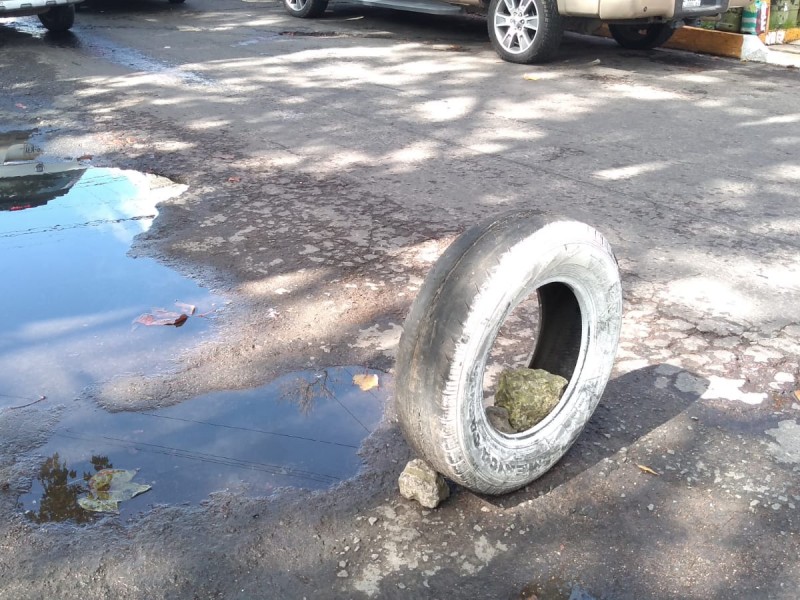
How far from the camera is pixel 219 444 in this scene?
2.85 m

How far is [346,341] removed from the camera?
348 centimetres

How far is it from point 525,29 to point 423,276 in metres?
5.66

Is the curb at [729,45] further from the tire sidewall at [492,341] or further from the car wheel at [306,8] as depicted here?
the tire sidewall at [492,341]

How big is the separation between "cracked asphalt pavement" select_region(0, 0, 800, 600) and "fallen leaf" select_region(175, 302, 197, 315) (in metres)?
0.20

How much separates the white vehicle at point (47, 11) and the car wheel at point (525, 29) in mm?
5376

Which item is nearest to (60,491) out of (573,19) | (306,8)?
(573,19)

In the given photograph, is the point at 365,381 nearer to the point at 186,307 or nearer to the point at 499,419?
the point at 499,419

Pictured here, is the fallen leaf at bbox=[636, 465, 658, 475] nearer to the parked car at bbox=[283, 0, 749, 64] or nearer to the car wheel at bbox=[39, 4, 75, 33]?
the parked car at bbox=[283, 0, 749, 64]

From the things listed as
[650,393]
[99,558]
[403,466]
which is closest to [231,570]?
[99,558]

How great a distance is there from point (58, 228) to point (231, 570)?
3.03 metres

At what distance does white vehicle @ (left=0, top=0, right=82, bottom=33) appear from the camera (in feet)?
32.1

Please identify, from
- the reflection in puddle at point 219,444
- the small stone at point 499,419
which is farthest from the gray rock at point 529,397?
the reflection in puddle at point 219,444

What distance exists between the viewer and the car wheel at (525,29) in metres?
8.48

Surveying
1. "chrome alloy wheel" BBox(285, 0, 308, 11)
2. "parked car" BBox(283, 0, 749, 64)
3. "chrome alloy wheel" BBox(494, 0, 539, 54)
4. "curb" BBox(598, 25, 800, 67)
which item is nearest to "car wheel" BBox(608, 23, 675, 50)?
"parked car" BBox(283, 0, 749, 64)
